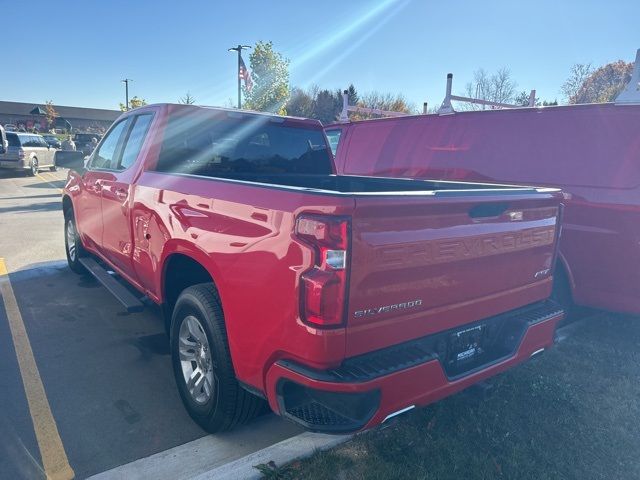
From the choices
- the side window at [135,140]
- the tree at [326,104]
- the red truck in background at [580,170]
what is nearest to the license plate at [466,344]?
the red truck in background at [580,170]

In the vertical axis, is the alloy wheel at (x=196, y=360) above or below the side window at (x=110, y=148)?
below

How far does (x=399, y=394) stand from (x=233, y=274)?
102 cm

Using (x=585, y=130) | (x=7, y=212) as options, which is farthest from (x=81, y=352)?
(x=7, y=212)

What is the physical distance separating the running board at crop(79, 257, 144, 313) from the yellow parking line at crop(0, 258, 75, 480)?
0.81 meters

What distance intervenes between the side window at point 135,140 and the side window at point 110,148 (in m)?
0.24

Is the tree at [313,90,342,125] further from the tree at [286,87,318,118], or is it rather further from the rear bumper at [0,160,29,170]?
the rear bumper at [0,160,29,170]

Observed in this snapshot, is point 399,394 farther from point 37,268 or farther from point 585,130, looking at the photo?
point 37,268

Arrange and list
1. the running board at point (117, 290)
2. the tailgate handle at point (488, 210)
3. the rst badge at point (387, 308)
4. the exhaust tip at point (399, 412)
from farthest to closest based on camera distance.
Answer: the running board at point (117, 290) < the tailgate handle at point (488, 210) < the exhaust tip at point (399, 412) < the rst badge at point (387, 308)

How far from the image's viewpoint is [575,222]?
13.8 feet

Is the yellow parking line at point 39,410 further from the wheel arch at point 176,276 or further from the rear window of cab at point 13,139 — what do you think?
the rear window of cab at point 13,139

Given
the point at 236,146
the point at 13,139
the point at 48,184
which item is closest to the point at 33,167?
the point at 13,139

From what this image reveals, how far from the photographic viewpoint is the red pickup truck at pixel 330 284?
2047mm

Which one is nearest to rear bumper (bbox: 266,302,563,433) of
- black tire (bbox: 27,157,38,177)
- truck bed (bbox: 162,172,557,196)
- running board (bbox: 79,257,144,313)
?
truck bed (bbox: 162,172,557,196)

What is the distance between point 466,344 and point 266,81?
89.9ft
